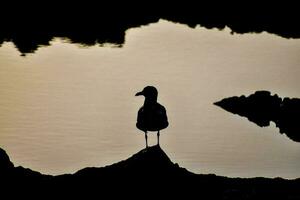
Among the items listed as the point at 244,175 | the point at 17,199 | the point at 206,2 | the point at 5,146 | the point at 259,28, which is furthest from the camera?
the point at 206,2

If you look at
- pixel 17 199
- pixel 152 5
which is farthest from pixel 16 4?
pixel 17 199

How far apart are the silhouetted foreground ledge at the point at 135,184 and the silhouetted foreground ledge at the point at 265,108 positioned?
27.1ft

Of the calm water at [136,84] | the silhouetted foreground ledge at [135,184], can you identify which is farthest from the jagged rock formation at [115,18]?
the silhouetted foreground ledge at [135,184]

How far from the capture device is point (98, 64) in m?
21.3

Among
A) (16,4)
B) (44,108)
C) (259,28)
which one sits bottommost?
(44,108)

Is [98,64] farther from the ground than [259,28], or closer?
closer

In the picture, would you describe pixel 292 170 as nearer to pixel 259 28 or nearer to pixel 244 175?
pixel 244 175

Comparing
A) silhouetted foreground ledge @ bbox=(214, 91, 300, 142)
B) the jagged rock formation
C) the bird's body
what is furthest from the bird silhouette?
the jagged rock formation

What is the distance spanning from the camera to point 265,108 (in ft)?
58.2

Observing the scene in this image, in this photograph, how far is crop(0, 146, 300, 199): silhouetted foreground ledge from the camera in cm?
806

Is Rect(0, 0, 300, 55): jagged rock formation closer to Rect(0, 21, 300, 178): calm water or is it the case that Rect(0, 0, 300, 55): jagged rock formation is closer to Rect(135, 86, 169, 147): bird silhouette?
Rect(0, 21, 300, 178): calm water

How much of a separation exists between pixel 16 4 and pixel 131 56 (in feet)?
34.1

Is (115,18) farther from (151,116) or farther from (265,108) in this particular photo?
(151,116)

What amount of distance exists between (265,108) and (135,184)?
1031 centimetres
